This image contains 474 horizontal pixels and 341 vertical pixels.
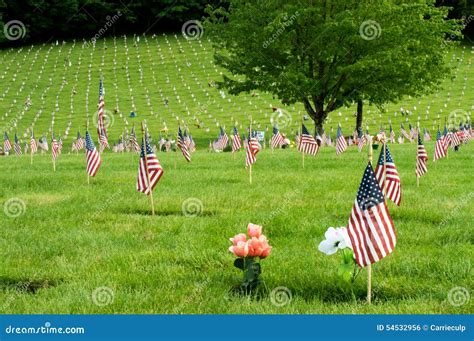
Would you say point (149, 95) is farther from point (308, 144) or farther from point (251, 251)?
point (251, 251)

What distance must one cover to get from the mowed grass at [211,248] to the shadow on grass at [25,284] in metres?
0.01

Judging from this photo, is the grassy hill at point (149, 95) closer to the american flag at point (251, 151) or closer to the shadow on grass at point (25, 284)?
the american flag at point (251, 151)

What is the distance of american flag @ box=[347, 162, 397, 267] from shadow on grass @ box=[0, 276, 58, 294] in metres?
3.09

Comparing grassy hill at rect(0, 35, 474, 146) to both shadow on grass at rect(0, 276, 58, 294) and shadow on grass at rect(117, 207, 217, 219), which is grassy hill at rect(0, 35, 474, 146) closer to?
shadow on grass at rect(117, 207, 217, 219)

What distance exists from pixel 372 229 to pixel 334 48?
2646 centimetres

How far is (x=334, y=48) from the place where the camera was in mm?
30578

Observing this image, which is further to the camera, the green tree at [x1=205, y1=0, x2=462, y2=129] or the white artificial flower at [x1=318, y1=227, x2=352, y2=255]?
the green tree at [x1=205, y1=0, x2=462, y2=129]

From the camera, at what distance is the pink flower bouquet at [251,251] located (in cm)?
560

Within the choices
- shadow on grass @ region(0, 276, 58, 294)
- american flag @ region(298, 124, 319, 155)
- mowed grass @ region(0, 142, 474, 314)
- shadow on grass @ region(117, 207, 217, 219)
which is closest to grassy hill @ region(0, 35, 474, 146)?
american flag @ region(298, 124, 319, 155)

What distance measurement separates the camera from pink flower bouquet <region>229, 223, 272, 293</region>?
5602 mm

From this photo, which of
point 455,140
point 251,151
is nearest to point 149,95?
point 455,140

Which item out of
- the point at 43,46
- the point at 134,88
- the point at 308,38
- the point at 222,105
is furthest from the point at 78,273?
the point at 43,46

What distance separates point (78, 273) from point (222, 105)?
51559 mm

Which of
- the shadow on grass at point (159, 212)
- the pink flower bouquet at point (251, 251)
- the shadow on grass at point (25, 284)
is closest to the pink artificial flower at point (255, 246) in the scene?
the pink flower bouquet at point (251, 251)
